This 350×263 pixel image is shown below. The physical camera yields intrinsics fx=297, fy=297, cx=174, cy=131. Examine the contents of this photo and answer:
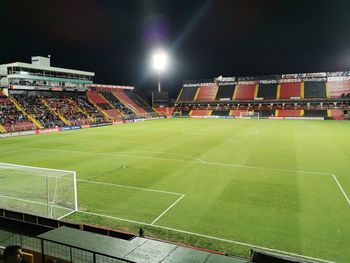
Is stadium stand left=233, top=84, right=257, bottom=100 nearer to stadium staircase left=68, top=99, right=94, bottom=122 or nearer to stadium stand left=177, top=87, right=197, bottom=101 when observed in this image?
stadium stand left=177, top=87, right=197, bottom=101

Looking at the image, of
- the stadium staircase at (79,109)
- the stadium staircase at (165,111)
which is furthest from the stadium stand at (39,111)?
the stadium staircase at (165,111)

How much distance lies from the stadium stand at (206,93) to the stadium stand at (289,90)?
18.0 meters

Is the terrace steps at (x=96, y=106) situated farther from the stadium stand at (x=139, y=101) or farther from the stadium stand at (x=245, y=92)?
the stadium stand at (x=245, y=92)

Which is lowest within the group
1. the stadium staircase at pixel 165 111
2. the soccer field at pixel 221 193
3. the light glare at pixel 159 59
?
the soccer field at pixel 221 193

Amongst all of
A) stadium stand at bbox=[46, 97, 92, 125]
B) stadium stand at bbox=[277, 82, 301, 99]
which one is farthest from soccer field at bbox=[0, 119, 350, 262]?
stadium stand at bbox=[277, 82, 301, 99]

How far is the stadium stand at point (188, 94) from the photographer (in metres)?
88.0

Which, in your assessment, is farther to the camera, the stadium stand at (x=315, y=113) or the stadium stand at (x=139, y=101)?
the stadium stand at (x=139, y=101)

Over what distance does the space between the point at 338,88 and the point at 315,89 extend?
203 inches

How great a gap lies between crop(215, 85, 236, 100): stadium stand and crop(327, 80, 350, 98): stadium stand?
81.0 ft

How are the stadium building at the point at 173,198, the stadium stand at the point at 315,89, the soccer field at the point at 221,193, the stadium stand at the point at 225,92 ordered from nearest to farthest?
1. the stadium building at the point at 173,198
2. the soccer field at the point at 221,193
3. the stadium stand at the point at 315,89
4. the stadium stand at the point at 225,92

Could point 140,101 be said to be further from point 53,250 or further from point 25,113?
point 53,250

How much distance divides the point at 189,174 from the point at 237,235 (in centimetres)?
820

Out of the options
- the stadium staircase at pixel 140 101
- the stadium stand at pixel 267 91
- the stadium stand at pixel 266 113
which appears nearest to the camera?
the stadium stand at pixel 266 113

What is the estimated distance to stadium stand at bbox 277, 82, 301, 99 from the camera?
249 ft
